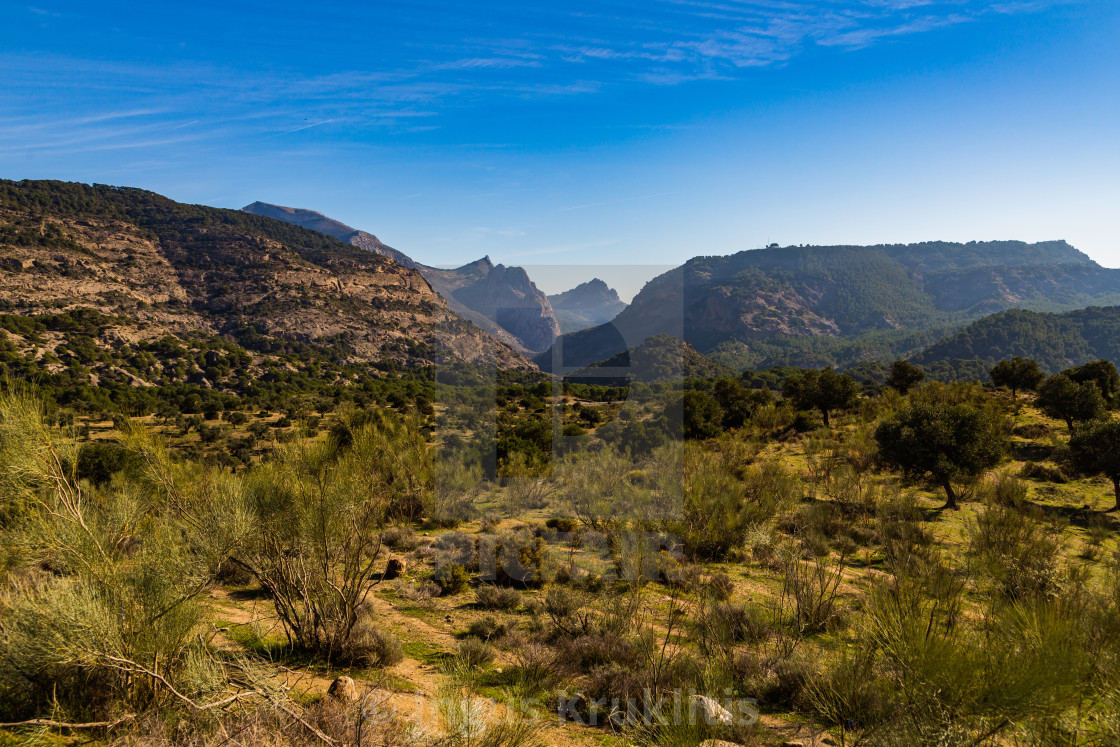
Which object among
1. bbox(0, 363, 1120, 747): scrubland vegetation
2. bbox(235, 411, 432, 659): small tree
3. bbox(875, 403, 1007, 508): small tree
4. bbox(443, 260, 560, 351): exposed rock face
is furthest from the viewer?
bbox(443, 260, 560, 351): exposed rock face

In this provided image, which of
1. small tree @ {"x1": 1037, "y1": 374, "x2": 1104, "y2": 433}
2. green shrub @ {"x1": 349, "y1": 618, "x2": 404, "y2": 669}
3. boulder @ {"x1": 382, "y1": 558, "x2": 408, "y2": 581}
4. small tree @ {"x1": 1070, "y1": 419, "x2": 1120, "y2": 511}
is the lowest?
boulder @ {"x1": 382, "y1": 558, "x2": 408, "y2": 581}

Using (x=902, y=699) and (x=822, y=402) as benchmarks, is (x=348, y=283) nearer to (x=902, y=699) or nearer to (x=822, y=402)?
(x=822, y=402)

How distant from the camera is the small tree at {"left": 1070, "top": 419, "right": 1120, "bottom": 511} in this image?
43.6ft

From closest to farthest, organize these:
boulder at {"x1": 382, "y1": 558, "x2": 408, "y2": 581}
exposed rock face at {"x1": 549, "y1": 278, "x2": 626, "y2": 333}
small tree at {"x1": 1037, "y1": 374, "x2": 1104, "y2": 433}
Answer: boulder at {"x1": 382, "y1": 558, "x2": 408, "y2": 581}, small tree at {"x1": 1037, "y1": 374, "x2": 1104, "y2": 433}, exposed rock face at {"x1": 549, "y1": 278, "x2": 626, "y2": 333}

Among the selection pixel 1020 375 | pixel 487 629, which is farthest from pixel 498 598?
pixel 1020 375

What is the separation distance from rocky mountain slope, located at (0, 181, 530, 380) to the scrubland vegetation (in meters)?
47.4

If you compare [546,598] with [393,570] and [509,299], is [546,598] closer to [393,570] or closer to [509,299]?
[393,570]

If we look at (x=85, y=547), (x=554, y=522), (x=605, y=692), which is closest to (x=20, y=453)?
(x=85, y=547)

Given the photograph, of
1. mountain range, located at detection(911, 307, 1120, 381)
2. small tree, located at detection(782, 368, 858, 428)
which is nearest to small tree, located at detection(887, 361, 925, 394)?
small tree, located at detection(782, 368, 858, 428)

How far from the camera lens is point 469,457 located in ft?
60.4

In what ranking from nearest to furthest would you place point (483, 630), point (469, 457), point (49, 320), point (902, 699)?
point (902, 699), point (483, 630), point (469, 457), point (49, 320)

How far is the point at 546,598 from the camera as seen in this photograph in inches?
352

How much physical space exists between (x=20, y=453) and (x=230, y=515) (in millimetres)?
1891

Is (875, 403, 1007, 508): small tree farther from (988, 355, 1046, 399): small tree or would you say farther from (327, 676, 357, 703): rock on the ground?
(988, 355, 1046, 399): small tree
